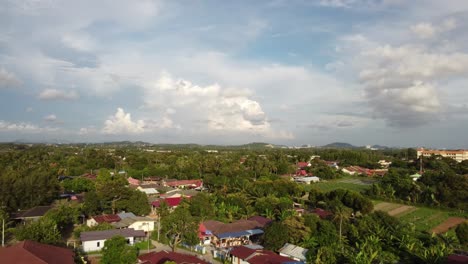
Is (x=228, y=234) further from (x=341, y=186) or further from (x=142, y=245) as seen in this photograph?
(x=341, y=186)

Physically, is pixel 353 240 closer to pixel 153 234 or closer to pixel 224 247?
pixel 224 247

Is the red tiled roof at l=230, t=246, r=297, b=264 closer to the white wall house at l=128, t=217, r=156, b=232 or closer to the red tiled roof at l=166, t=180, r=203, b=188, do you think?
the white wall house at l=128, t=217, r=156, b=232

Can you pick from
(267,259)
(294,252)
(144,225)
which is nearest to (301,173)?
(144,225)

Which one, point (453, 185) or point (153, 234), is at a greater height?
point (453, 185)

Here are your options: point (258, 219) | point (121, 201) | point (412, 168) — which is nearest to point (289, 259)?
point (258, 219)

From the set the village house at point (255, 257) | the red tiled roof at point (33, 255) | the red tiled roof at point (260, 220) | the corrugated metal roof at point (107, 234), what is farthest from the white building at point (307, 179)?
the red tiled roof at point (33, 255)

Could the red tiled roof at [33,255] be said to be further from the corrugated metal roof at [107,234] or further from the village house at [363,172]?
the village house at [363,172]

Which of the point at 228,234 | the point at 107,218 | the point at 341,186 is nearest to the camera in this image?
the point at 228,234
